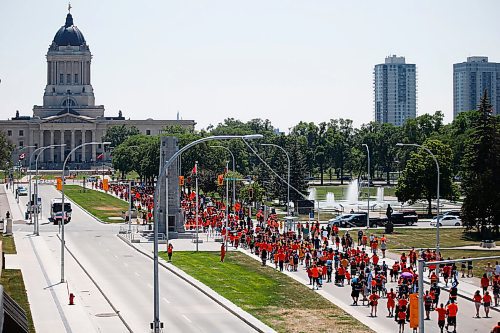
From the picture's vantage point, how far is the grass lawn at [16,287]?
3832cm

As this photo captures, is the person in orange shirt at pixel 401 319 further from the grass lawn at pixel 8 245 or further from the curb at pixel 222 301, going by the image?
the grass lawn at pixel 8 245

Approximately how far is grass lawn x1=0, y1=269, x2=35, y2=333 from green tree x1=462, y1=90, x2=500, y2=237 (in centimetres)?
3058

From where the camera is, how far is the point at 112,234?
72.2m

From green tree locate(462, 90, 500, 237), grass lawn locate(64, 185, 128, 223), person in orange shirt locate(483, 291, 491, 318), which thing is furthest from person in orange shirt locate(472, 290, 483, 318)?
grass lawn locate(64, 185, 128, 223)

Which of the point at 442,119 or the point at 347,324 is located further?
the point at 442,119

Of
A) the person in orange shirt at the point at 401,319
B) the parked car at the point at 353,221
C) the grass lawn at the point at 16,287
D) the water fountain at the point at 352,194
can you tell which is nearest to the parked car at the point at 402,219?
the parked car at the point at 353,221

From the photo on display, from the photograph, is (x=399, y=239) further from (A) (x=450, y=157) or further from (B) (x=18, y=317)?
(B) (x=18, y=317)

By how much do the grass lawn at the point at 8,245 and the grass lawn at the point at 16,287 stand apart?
959 centimetres

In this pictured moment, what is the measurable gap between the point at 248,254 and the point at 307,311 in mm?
20033

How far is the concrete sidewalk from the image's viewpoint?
35.2 metres

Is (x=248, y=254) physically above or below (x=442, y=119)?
below

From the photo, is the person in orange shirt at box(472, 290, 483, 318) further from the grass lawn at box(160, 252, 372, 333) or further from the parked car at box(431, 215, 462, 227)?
the parked car at box(431, 215, 462, 227)

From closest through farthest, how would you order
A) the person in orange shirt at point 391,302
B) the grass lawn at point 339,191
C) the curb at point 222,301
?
the curb at point 222,301
the person in orange shirt at point 391,302
the grass lawn at point 339,191

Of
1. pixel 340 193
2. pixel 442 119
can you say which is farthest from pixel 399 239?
pixel 442 119
